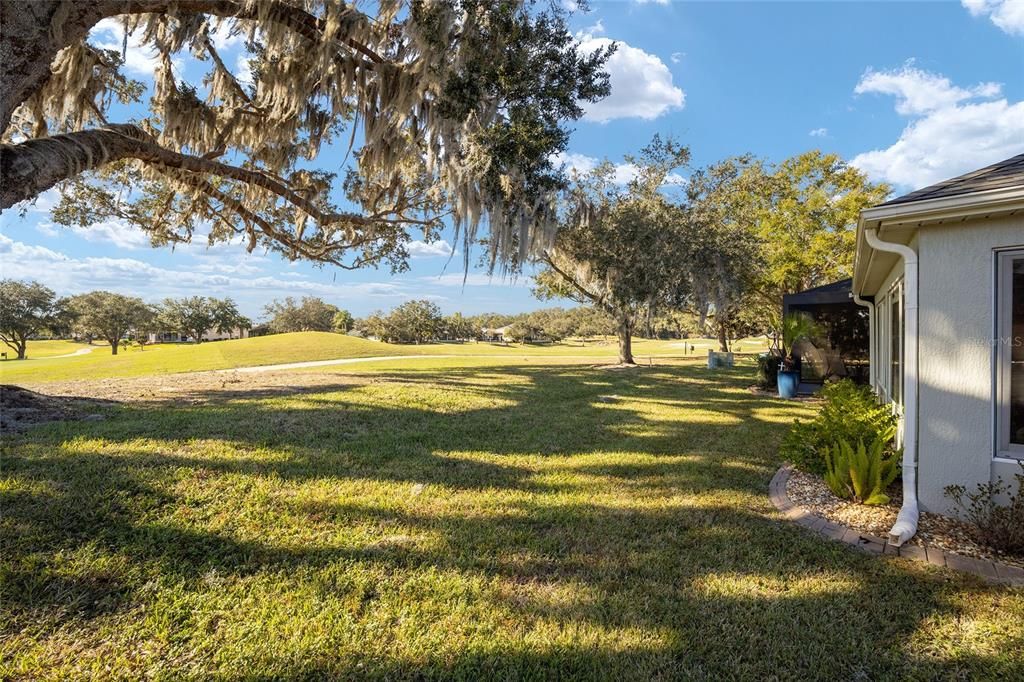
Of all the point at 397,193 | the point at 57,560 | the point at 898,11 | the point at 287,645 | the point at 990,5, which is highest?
the point at 898,11

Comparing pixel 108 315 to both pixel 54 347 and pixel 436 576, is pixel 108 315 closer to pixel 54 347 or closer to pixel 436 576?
pixel 54 347

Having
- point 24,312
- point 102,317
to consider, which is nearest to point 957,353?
point 24,312

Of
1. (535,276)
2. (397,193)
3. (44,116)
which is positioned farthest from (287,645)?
(535,276)

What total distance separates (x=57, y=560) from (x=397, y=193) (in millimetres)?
9544

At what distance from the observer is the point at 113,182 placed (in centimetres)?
954

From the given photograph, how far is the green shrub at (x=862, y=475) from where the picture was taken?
371 cm

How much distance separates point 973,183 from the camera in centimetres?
343

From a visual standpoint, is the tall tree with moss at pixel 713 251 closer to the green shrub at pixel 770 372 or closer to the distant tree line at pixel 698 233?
the distant tree line at pixel 698 233

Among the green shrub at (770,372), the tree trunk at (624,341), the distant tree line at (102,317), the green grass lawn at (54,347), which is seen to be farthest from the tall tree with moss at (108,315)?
the green shrub at (770,372)

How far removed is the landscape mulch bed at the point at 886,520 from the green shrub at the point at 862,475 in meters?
0.09

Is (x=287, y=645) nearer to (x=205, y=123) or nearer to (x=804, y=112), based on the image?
(x=205, y=123)

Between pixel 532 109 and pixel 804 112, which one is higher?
pixel 804 112

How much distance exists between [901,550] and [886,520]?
20.5 inches

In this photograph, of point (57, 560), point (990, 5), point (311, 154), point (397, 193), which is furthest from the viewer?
point (397, 193)
